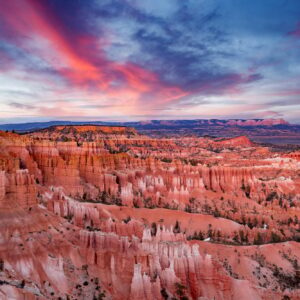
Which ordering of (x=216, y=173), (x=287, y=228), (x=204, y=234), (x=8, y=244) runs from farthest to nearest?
(x=216, y=173) < (x=287, y=228) < (x=204, y=234) < (x=8, y=244)

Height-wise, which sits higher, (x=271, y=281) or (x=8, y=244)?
(x=8, y=244)

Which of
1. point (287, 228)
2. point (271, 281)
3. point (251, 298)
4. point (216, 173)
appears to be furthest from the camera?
point (216, 173)

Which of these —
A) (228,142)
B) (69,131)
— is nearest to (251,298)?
(69,131)

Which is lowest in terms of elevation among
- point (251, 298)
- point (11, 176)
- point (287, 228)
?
point (287, 228)

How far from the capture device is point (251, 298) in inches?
784

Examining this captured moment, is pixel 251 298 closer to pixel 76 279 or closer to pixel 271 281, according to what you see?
pixel 271 281

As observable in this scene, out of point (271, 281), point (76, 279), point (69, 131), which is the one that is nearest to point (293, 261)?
point (271, 281)

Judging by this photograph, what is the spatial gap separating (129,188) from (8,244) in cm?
3014

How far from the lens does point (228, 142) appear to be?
140 meters

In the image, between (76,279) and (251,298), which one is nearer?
(76,279)

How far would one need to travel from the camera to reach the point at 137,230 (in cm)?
2888

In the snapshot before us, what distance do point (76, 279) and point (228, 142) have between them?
128740 millimetres

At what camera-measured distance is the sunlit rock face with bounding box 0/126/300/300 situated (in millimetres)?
17156

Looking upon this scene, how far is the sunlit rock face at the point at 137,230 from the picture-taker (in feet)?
56.3
